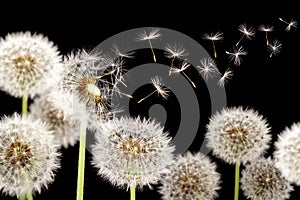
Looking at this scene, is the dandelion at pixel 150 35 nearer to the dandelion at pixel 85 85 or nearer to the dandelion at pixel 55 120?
the dandelion at pixel 85 85

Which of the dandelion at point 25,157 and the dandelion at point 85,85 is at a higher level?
the dandelion at point 85,85

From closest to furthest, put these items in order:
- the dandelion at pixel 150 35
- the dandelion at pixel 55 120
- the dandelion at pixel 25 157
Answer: the dandelion at pixel 25 157
the dandelion at pixel 150 35
the dandelion at pixel 55 120

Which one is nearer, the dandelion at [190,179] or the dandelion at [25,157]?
the dandelion at [25,157]

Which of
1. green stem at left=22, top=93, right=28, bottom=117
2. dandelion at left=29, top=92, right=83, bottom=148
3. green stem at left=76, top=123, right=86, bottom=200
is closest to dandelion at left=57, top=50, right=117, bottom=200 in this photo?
green stem at left=76, top=123, right=86, bottom=200

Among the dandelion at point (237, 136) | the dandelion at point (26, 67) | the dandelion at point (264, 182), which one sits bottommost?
the dandelion at point (264, 182)

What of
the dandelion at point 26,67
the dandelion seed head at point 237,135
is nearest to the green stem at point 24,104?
the dandelion at point 26,67

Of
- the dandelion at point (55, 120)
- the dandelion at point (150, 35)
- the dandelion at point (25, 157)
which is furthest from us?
the dandelion at point (55, 120)

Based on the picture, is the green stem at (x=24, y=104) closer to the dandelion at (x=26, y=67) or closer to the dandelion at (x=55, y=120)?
the dandelion at (x=26, y=67)
